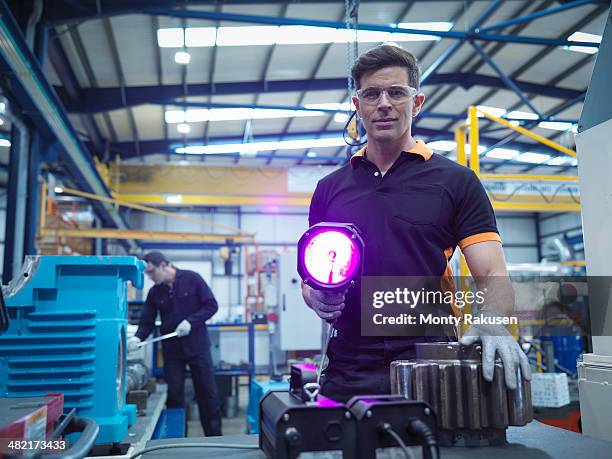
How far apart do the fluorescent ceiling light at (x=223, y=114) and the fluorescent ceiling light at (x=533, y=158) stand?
15.9ft

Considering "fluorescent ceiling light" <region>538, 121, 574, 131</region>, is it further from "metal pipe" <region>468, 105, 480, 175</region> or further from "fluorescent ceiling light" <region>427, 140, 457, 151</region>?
"metal pipe" <region>468, 105, 480, 175</region>

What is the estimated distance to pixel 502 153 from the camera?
10.7 m

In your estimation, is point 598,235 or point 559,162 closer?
point 598,235

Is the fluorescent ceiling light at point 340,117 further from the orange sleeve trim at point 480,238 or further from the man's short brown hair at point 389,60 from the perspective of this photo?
the orange sleeve trim at point 480,238

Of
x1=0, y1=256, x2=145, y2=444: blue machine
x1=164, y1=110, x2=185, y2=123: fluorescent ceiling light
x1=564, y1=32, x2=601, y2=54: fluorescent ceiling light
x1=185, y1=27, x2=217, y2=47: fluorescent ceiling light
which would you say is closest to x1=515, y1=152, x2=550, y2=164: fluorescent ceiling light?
x1=564, y1=32, x2=601, y2=54: fluorescent ceiling light

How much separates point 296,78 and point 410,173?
666 cm

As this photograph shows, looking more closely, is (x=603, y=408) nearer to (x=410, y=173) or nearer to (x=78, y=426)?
(x=410, y=173)

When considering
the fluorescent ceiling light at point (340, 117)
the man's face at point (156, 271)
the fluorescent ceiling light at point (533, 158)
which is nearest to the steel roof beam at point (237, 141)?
the fluorescent ceiling light at point (533, 158)

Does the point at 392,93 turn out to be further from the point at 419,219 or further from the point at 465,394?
the point at 465,394

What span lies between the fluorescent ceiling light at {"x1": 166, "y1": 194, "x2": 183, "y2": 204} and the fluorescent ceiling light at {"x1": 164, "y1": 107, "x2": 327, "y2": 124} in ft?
4.48

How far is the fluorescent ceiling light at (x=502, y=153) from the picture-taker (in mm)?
10461

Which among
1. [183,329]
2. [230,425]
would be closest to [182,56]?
[183,329]

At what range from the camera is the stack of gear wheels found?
33.2 inches

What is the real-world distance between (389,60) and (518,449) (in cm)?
85
